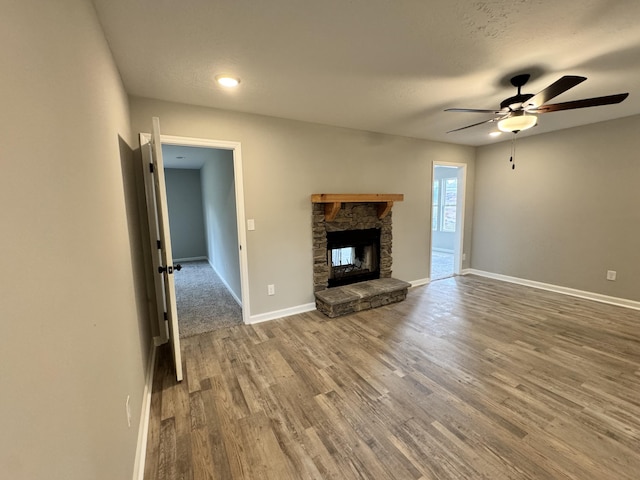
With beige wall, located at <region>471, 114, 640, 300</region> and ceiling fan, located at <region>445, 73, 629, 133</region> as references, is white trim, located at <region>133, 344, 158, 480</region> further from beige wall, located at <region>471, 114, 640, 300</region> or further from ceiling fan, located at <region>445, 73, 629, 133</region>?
beige wall, located at <region>471, 114, 640, 300</region>

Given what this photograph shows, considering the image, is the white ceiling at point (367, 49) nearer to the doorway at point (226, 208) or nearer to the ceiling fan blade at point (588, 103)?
the ceiling fan blade at point (588, 103)

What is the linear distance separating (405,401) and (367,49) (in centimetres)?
247

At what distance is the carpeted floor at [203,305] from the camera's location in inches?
132

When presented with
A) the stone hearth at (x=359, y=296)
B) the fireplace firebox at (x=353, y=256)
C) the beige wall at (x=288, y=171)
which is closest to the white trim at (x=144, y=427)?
the beige wall at (x=288, y=171)

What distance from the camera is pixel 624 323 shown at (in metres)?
3.17

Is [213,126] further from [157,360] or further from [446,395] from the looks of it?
[446,395]

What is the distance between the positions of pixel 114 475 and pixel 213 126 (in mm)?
2824

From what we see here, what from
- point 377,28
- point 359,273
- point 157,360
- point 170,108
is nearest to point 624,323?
point 359,273

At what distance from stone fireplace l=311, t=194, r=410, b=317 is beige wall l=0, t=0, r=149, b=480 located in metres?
2.48

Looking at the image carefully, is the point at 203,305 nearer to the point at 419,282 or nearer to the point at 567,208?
the point at 419,282

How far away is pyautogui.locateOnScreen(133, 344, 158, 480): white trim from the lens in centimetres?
146

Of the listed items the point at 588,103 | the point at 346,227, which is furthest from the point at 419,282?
the point at 588,103

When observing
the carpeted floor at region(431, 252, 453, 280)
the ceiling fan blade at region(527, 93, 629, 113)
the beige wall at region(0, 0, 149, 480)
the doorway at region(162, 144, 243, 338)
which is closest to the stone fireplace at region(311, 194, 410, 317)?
the doorway at region(162, 144, 243, 338)

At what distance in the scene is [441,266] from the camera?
20.1 ft
